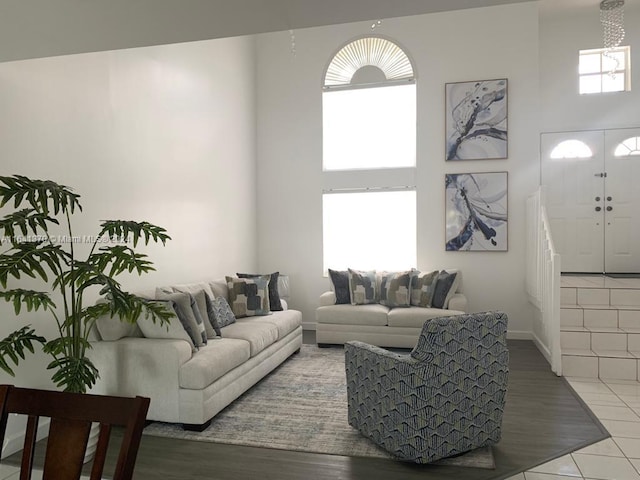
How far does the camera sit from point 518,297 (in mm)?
5934

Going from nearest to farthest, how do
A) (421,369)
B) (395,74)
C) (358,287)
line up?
(421,369) < (358,287) < (395,74)

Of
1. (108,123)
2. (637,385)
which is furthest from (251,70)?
(637,385)

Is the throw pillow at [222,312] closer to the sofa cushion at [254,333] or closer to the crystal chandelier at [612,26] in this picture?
the sofa cushion at [254,333]

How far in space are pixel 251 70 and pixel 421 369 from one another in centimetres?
533

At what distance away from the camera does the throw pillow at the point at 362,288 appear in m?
5.64

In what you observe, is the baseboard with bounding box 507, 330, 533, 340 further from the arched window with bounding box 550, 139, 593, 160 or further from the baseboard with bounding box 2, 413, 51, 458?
the baseboard with bounding box 2, 413, 51, 458

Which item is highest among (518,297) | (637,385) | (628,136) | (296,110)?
(296,110)

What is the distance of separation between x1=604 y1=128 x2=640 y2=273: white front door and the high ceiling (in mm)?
5511

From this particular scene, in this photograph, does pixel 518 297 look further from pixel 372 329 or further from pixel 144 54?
pixel 144 54

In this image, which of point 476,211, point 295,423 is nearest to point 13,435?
point 295,423

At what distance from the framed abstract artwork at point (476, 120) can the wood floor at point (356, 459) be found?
11.6ft

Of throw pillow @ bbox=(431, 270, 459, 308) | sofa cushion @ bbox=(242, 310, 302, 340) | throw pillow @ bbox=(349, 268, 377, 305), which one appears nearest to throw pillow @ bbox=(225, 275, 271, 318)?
sofa cushion @ bbox=(242, 310, 302, 340)

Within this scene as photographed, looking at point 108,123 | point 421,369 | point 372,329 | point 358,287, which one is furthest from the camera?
point 358,287

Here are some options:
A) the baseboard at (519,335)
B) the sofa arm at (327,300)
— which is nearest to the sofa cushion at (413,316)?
the sofa arm at (327,300)
